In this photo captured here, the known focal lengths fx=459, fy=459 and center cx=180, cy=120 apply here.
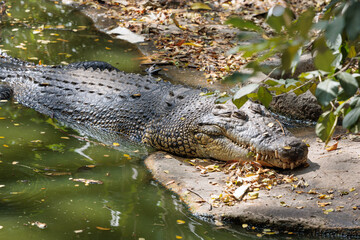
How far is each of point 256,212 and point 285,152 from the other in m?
0.92

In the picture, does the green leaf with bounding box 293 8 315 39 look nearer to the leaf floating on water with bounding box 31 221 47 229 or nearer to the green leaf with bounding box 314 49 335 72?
the green leaf with bounding box 314 49 335 72

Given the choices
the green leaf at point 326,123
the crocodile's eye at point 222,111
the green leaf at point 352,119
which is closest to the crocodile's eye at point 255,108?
the crocodile's eye at point 222,111

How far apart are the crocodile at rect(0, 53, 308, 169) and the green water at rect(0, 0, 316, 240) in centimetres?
37

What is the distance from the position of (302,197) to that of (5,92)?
5.37m

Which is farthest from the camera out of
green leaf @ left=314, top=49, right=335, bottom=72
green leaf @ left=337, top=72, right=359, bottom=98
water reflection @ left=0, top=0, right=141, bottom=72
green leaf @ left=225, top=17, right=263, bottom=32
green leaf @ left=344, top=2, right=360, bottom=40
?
water reflection @ left=0, top=0, right=141, bottom=72

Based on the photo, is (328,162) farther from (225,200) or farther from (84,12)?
(84,12)

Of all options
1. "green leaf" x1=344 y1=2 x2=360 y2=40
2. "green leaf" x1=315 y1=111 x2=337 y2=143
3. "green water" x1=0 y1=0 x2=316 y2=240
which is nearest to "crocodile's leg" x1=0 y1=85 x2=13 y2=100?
"green water" x1=0 y1=0 x2=316 y2=240

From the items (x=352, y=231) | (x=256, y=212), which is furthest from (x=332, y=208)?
(x=256, y=212)

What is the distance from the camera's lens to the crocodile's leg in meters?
7.75

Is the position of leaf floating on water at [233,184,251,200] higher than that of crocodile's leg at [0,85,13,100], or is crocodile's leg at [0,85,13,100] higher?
leaf floating on water at [233,184,251,200]

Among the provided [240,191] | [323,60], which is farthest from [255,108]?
[323,60]

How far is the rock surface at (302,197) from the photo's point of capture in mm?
4387

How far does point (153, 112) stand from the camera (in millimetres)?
6688

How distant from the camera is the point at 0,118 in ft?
22.8
